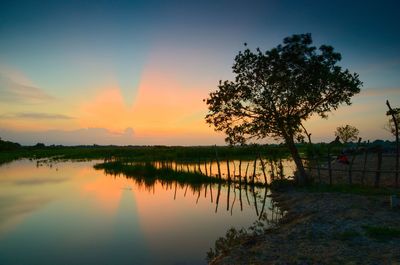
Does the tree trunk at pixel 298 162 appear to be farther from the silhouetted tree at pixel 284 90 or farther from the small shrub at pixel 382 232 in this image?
the small shrub at pixel 382 232

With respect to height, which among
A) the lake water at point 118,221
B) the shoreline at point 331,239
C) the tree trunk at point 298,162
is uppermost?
the tree trunk at point 298,162

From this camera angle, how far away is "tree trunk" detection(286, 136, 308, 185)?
23828mm

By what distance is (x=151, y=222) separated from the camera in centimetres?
1892

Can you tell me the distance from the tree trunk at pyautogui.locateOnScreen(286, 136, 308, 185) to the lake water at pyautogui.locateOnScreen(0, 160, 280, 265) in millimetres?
2951

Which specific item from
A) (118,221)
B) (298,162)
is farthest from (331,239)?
(298,162)

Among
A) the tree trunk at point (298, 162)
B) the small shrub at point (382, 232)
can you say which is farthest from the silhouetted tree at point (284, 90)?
the small shrub at point (382, 232)

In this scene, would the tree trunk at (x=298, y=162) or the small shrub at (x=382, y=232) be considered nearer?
the small shrub at (x=382, y=232)

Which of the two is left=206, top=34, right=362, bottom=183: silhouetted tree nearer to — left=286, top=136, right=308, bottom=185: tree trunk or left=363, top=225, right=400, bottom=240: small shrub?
left=286, top=136, right=308, bottom=185: tree trunk

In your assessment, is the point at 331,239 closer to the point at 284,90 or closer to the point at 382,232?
the point at 382,232

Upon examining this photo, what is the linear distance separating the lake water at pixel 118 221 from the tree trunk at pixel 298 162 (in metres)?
2.95

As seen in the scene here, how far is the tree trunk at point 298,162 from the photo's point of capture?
A: 23.8 meters

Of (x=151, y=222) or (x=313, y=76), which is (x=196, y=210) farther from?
(x=313, y=76)

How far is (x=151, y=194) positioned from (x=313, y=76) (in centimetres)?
1525

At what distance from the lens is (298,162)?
2403 centimetres
